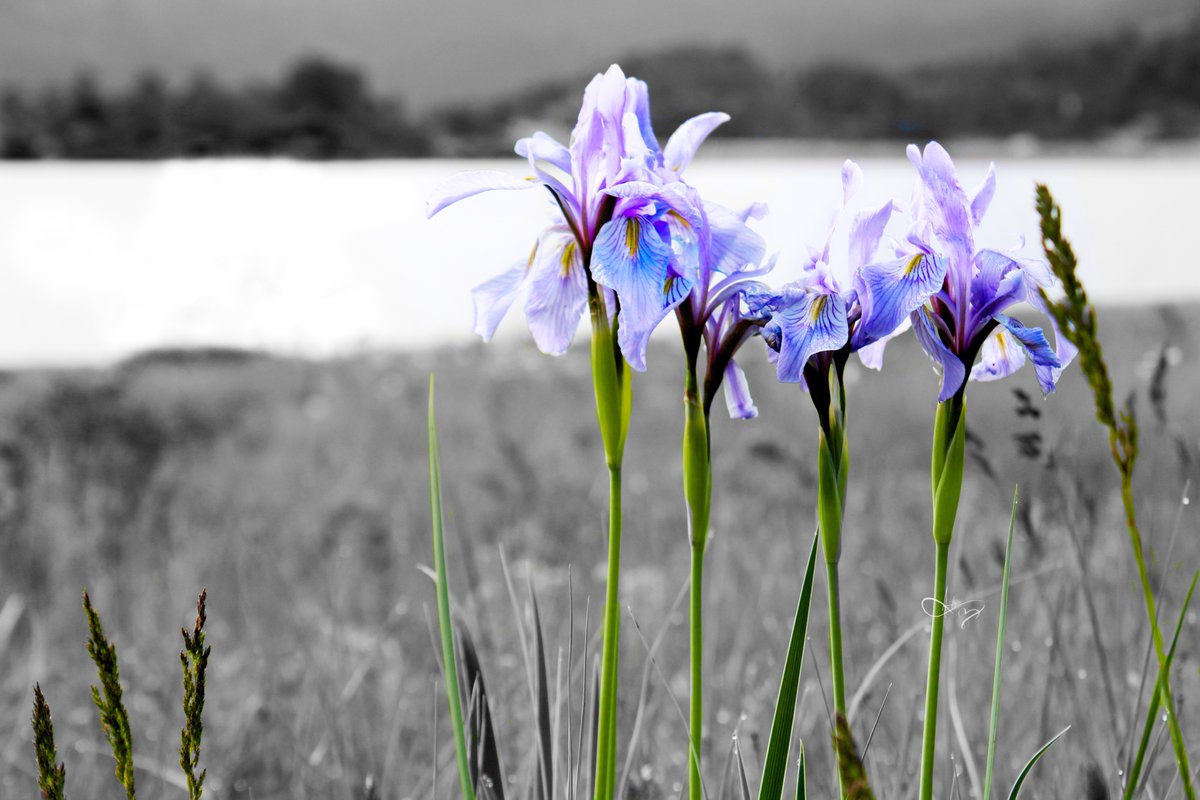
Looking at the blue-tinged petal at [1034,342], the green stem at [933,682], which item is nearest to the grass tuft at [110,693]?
the green stem at [933,682]

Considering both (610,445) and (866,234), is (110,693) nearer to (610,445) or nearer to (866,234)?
(610,445)

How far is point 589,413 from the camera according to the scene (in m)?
5.72

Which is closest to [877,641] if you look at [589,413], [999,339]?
[999,339]

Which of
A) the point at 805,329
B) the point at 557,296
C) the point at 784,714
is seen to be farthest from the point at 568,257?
the point at 784,714

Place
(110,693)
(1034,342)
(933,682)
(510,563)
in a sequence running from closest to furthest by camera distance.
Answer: (110,693), (933,682), (1034,342), (510,563)

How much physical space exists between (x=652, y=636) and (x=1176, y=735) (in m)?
1.88

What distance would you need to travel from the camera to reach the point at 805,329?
1064 mm

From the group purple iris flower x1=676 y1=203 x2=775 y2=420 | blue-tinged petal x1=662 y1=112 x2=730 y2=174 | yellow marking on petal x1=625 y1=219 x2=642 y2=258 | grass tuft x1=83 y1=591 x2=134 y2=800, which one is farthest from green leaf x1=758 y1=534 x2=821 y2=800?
grass tuft x1=83 y1=591 x2=134 y2=800

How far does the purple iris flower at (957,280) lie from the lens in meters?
1.09

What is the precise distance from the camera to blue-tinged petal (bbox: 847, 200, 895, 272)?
3.76 feet

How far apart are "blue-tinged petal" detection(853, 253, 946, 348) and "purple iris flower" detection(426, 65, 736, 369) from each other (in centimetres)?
15

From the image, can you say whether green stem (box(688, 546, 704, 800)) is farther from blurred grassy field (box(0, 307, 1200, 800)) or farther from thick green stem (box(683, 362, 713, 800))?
blurred grassy field (box(0, 307, 1200, 800))

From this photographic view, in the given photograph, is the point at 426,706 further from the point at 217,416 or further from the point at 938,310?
the point at 217,416

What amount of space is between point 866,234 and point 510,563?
2.15 meters
